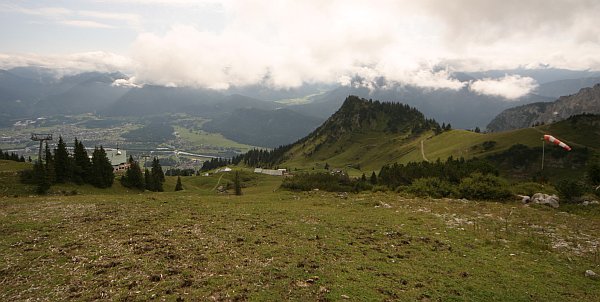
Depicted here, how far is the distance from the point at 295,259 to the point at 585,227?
25812mm

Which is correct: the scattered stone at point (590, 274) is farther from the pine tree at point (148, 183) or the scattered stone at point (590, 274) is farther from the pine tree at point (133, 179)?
the pine tree at point (148, 183)

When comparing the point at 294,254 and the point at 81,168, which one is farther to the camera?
the point at 81,168

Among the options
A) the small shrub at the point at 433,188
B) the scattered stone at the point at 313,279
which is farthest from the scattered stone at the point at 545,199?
the scattered stone at the point at 313,279

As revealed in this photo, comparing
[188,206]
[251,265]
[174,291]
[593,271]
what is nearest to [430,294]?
[251,265]

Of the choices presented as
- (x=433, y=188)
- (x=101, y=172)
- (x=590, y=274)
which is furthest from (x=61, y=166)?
(x=590, y=274)

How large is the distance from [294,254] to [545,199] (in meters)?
33.7

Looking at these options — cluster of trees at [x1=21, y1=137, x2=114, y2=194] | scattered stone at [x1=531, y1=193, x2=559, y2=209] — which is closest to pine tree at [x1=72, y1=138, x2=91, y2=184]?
cluster of trees at [x1=21, y1=137, x2=114, y2=194]

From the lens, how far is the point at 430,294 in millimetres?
16406

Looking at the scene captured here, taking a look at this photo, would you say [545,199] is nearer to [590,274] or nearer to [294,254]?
[590,274]

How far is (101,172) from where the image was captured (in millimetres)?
70750

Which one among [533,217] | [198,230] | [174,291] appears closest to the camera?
[174,291]

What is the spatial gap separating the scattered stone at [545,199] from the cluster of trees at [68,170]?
226 ft

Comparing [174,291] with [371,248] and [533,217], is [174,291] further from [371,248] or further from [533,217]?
[533,217]

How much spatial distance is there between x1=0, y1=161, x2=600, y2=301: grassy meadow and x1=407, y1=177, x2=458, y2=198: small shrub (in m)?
10.9
